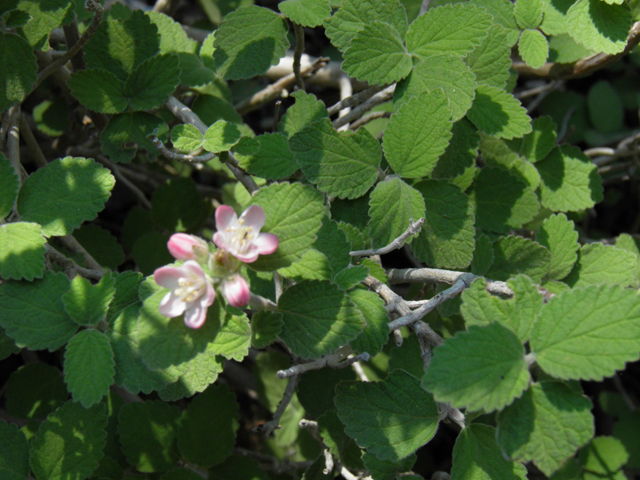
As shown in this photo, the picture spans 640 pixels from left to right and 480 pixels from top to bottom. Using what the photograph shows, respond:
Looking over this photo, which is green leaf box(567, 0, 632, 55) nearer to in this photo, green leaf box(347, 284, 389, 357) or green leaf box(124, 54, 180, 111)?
green leaf box(347, 284, 389, 357)

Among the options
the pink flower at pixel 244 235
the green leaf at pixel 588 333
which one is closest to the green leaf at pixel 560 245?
the green leaf at pixel 588 333

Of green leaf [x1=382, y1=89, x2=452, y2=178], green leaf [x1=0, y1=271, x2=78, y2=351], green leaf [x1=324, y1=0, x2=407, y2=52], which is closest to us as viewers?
green leaf [x1=0, y1=271, x2=78, y2=351]

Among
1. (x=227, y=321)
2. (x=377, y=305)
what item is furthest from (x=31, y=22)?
(x=377, y=305)

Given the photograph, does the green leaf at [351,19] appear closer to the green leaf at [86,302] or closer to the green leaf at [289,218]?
the green leaf at [289,218]

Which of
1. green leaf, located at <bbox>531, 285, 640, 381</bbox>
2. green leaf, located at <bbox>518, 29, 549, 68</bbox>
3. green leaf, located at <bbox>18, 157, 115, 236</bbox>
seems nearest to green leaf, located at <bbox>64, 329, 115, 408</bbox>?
green leaf, located at <bbox>18, 157, 115, 236</bbox>

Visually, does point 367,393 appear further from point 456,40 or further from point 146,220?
point 146,220

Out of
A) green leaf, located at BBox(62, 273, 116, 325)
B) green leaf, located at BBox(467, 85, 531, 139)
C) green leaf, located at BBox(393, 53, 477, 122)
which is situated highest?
green leaf, located at BBox(393, 53, 477, 122)

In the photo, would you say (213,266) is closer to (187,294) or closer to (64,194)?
(187,294)
